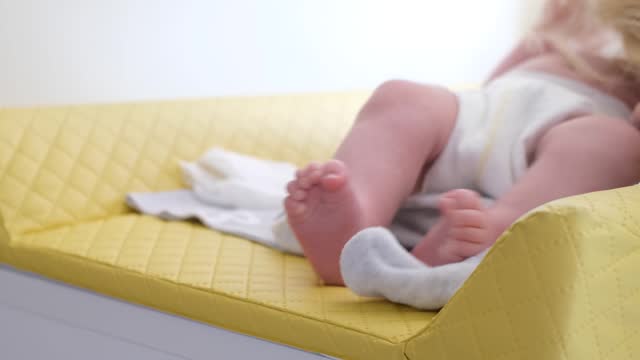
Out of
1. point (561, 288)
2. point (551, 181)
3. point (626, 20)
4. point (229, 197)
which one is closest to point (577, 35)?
point (626, 20)

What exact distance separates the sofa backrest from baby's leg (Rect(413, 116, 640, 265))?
524mm

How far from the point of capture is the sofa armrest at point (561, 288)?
72cm

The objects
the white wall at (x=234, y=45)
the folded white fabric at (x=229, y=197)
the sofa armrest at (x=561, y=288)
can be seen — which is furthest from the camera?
the white wall at (x=234, y=45)

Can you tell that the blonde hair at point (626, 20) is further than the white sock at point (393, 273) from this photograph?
Yes

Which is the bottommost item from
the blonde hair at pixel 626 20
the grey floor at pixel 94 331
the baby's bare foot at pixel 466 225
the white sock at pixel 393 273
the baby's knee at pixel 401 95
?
the grey floor at pixel 94 331

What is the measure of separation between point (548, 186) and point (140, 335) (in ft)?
1.52

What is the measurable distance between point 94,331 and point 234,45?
833 mm

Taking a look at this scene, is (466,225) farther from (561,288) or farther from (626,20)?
(626,20)

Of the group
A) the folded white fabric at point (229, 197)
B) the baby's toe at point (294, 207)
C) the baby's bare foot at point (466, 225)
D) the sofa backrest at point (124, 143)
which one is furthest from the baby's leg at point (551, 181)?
the sofa backrest at point (124, 143)

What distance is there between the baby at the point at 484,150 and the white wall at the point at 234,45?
553 mm

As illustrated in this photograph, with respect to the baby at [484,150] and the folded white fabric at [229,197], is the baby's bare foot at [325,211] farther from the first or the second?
the folded white fabric at [229,197]

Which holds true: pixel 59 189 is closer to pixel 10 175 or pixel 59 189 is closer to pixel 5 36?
pixel 10 175

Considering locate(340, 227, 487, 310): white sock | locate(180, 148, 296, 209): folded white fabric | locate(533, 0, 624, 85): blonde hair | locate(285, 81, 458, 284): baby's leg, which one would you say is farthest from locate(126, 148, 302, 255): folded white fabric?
locate(533, 0, 624, 85): blonde hair

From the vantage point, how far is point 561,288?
2.35ft
